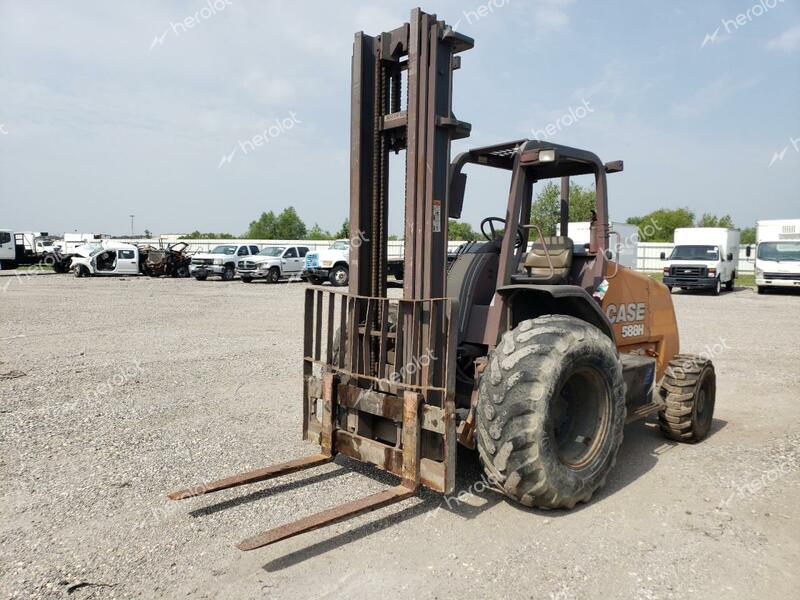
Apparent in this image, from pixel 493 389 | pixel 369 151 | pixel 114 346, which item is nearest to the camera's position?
pixel 493 389

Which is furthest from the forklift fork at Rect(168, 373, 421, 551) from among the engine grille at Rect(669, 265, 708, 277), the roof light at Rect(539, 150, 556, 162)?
the engine grille at Rect(669, 265, 708, 277)

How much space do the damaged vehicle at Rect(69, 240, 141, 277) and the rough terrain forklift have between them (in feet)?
101

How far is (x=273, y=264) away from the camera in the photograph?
2869cm

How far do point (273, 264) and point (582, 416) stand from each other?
25337 millimetres

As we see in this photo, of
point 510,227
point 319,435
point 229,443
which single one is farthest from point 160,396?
point 510,227

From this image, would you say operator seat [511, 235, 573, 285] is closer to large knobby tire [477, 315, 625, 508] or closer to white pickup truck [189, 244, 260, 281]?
large knobby tire [477, 315, 625, 508]

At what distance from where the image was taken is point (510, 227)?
184 inches

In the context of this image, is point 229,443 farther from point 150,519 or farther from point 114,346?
point 114,346

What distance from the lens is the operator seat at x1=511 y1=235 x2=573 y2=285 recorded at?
4.88 m

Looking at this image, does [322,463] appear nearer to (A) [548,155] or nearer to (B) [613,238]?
(A) [548,155]

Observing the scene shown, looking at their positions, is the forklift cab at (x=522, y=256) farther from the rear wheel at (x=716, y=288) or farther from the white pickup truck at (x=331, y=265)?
the rear wheel at (x=716, y=288)

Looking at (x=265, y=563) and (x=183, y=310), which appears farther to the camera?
(x=183, y=310)

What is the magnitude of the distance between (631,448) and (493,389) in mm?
2446

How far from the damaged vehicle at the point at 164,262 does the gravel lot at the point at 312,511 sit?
25.8m
